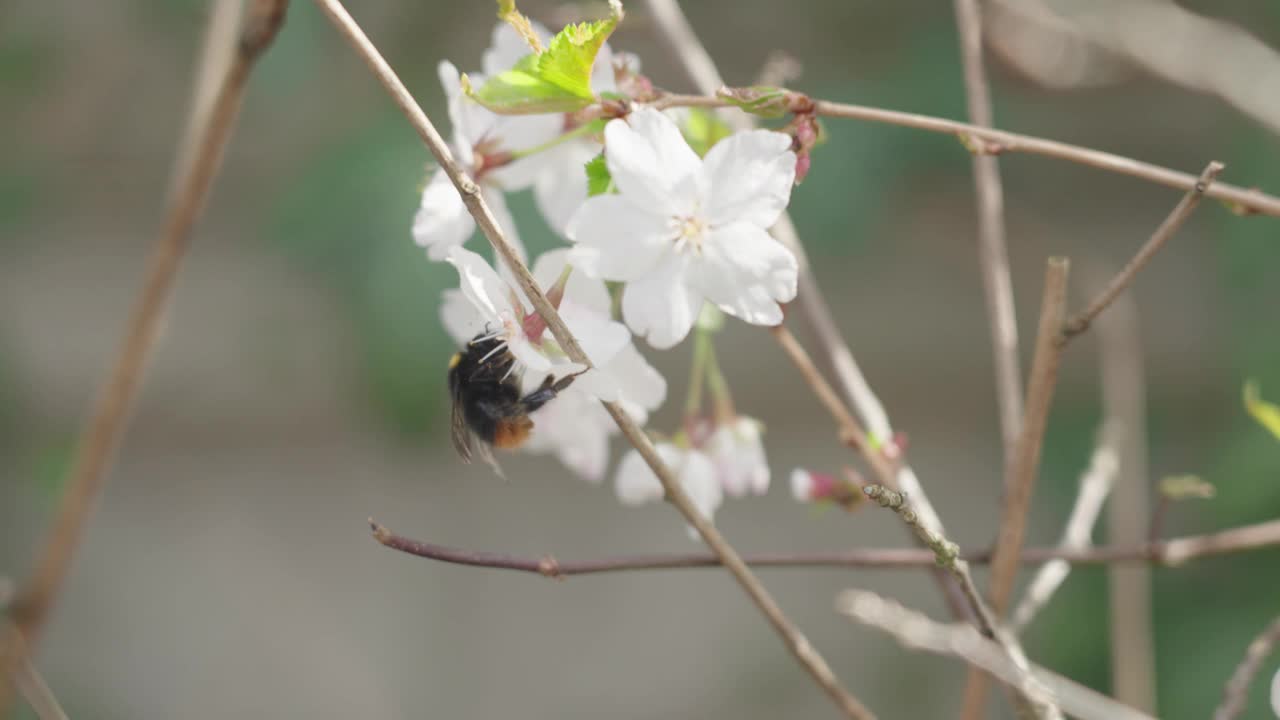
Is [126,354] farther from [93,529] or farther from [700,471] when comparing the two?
[93,529]

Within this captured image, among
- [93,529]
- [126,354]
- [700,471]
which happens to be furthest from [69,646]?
[700,471]

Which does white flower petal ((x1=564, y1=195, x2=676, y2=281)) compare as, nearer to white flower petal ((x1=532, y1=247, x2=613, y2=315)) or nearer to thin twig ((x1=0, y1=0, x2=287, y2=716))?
white flower petal ((x1=532, y1=247, x2=613, y2=315))

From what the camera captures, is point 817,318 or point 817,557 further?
point 817,318

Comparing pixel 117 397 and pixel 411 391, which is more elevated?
pixel 411 391

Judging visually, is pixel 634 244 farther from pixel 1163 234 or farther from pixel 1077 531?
pixel 1077 531

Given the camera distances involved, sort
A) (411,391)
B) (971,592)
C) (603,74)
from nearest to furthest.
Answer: (971,592) < (603,74) < (411,391)

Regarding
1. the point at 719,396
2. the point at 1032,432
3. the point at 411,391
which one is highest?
the point at 411,391

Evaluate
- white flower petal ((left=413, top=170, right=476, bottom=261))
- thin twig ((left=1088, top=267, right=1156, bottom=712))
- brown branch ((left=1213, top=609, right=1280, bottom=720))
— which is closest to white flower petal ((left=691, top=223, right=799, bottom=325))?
white flower petal ((left=413, top=170, right=476, bottom=261))

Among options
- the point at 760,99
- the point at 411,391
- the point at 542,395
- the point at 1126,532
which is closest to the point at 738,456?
the point at 542,395

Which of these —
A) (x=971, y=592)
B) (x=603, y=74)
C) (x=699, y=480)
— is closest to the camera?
(x=971, y=592)
